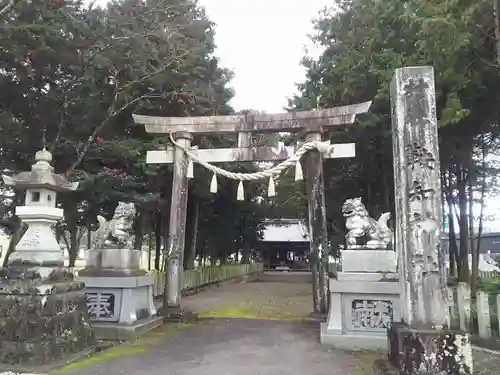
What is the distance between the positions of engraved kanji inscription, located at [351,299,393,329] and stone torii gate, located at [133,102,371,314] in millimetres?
2024

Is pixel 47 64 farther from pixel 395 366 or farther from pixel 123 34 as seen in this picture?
pixel 395 366

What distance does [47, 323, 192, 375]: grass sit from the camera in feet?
18.9

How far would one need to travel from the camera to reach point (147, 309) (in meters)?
8.80

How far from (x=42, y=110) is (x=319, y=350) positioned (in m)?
7.91

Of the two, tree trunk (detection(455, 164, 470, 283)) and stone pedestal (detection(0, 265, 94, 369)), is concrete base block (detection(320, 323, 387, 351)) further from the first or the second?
tree trunk (detection(455, 164, 470, 283))

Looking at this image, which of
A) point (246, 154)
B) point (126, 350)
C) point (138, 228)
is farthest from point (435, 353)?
point (138, 228)

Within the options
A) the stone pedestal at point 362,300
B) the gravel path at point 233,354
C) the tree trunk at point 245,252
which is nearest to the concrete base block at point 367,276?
the stone pedestal at point 362,300

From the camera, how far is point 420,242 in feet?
16.4

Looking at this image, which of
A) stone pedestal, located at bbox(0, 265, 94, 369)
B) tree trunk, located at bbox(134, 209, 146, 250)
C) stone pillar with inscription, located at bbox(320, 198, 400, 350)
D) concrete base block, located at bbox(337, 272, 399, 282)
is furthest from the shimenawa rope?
tree trunk, located at bbox(134, 209, 146, 250)

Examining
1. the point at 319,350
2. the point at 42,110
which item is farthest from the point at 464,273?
the point at 42,110

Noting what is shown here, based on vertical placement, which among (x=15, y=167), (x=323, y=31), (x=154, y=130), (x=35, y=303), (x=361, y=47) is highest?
(x=323, y=31)

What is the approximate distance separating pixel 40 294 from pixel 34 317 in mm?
299

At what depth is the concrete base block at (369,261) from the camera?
718 centimetres

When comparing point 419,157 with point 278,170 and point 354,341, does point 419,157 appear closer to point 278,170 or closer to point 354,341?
point 354,341
